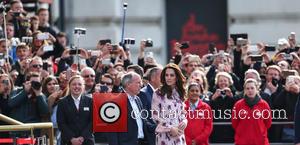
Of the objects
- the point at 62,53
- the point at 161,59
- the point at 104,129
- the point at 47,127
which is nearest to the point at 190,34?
the point at 161,59

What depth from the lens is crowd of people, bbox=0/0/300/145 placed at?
17.1 metres

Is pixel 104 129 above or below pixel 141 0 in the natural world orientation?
below

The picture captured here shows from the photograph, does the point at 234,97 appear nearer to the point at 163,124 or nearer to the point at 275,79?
the point at 275,79

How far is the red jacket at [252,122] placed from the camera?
1797cm

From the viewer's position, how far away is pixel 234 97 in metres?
18.8

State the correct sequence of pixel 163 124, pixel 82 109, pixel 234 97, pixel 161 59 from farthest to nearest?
pixel 161 59 < pixel 234 97 < pixel 82 109 < pixel 163 124

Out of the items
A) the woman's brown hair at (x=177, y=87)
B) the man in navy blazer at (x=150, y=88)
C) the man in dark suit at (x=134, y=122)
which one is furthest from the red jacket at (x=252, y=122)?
the woman's brown hair at (x=177, y=87)

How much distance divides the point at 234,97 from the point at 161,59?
6.61m

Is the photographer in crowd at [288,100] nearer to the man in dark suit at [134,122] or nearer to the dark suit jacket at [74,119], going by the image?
the man in dark suit at [134,122]

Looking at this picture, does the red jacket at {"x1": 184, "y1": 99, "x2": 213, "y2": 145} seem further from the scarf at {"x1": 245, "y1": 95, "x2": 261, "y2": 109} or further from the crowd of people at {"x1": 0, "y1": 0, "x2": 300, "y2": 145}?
the scarf at {"x1": 245, "y1": 95, "x2": 261, "y2": 109}

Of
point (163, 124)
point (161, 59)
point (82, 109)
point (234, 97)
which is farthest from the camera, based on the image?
point (161, 59)

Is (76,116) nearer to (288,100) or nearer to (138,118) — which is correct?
(138,118)

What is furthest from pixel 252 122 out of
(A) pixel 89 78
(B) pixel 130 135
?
(A) pixel 89 78

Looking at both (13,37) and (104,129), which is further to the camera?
(13,37)
